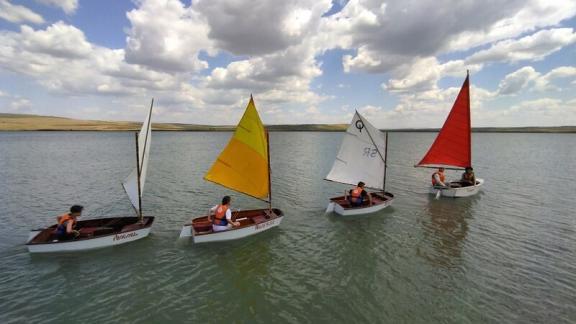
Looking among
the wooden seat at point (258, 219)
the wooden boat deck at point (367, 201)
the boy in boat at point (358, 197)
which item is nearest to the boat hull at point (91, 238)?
the wooden seat at point (258, 219)

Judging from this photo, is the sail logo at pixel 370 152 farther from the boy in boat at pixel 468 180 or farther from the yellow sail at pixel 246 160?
the boy in boat at pixel 468 180

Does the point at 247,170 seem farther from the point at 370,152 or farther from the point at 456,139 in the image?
the point at 456,139

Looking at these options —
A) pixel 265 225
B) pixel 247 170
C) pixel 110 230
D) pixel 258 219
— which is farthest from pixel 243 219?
pixel 110 230

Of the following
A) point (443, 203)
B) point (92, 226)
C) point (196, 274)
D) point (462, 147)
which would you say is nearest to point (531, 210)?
point (443, 203)

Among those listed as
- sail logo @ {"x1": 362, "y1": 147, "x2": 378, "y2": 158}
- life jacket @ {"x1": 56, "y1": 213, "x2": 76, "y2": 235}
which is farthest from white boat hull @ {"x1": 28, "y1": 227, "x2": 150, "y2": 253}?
sail logo @ {"x1": 362, "y1": 147, "x2": 378, "y2": 158}

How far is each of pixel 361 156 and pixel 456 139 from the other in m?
12.8

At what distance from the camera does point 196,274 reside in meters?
13.8

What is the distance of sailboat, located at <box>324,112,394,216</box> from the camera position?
2425 centimetres

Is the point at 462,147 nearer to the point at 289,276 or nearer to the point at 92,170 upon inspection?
the point at 289,276

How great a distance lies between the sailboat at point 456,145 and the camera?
1136 inches

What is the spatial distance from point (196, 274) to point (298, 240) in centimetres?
668

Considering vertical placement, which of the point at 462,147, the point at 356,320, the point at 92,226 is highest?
the point at 462,147

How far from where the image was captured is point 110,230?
56.7ft

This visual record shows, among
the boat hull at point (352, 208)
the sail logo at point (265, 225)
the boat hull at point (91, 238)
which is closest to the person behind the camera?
the boat hull at point (91, 238)
